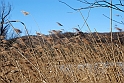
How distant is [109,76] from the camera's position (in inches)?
92.9

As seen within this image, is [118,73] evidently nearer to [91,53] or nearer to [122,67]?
[122,67]

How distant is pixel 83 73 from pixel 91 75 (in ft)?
1.57

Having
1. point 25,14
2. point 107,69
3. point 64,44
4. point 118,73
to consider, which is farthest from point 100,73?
point 64,44

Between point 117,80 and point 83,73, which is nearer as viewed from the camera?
point 117,80

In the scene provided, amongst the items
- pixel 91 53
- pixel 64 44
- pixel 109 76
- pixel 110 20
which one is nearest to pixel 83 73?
pixel 91 53

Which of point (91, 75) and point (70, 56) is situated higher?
point (91, 75)

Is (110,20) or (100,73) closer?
(110,20)

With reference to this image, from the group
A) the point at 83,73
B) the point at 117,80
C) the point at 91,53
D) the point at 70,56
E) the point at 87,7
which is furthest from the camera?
the point at 70,56

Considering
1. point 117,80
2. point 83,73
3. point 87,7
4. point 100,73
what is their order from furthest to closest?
point 83,73 < point 100,73 < point 117,80 < point 87,7

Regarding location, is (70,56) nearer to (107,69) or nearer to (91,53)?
(91,53)

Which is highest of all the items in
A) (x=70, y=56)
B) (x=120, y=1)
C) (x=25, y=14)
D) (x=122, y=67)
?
(x=120, y=1)

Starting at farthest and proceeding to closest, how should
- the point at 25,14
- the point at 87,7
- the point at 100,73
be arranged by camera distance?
1. the point at 100,73
2. the point at 25,14
3. the point at 87,7

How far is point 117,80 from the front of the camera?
7.35ft

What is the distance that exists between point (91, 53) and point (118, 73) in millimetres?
940
